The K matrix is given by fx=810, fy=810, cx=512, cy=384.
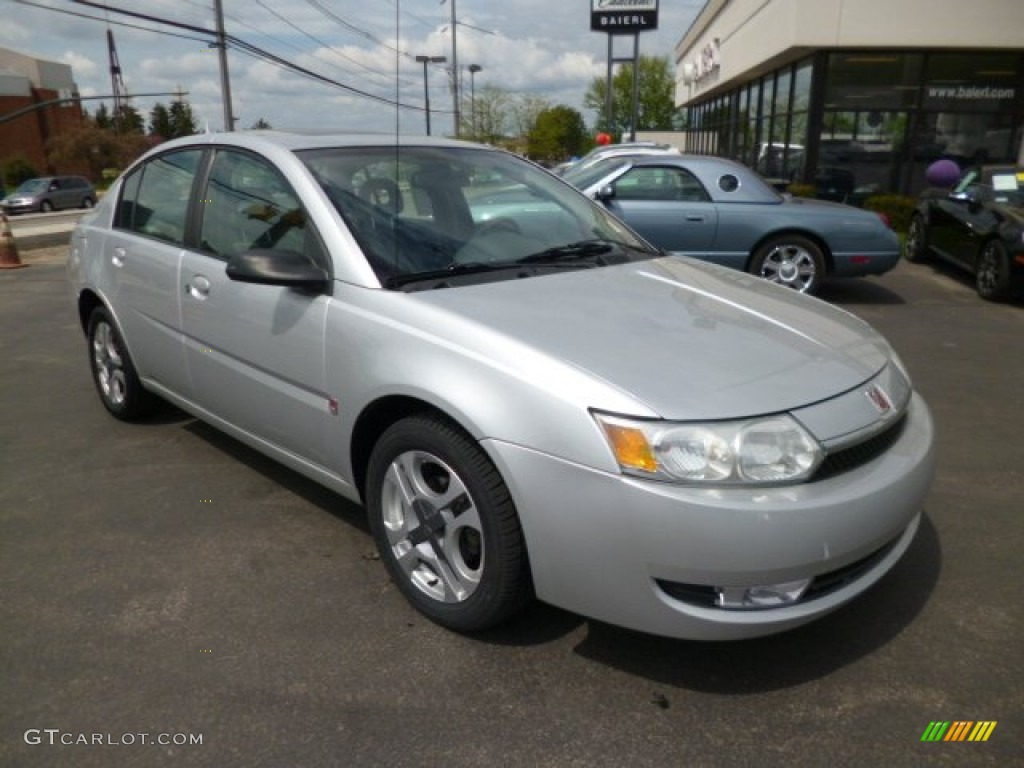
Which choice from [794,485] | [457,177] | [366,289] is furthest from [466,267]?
[794,485]

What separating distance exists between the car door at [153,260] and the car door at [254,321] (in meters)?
0.17

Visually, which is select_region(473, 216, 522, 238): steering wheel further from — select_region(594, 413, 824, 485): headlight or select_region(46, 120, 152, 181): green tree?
select_region(46, 120, 152, 181): green tree

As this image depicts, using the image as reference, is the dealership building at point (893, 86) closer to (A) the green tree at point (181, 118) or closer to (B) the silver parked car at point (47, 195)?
(B) the silver parked car at point (47, 195)

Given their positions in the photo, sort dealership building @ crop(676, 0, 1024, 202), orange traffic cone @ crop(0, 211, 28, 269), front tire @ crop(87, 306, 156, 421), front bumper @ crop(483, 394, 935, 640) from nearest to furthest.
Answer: front bumper @ crop(483, 394, 935, 640)
front tire @ crop(87, 306, 156, 421)
orange traffic cone @ crop(0, 211, 28, 269)
dealership building @ crop(676, 0, 1024, 202)

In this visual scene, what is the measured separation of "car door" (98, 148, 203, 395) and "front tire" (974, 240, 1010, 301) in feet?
25.7

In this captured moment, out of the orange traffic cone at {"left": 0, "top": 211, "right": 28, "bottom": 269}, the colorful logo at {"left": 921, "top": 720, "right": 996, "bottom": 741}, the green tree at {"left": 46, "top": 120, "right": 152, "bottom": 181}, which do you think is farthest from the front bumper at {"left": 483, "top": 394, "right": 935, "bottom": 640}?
the green tree at {"left": 46, "top": 120, "right": 152, "bottom": 181}

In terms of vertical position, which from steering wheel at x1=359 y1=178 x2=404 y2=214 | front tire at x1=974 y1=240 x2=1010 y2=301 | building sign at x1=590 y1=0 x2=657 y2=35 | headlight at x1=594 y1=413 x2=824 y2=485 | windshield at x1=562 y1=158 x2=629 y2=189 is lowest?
front tire at x1=974 y1=240 x2=1010 y2=301

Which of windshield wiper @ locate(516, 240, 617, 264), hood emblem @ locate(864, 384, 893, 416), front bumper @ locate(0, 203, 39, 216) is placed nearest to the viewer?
hood emblem @ locate(864, 384, 893, 416)

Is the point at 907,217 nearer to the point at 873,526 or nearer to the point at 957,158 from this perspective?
the point at 957,158

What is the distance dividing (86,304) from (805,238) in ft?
21.9

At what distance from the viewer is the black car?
822 centimetres

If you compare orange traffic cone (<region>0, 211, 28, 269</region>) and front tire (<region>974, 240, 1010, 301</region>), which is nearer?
front tire (<region>974, 240, 1010, 301</region>)

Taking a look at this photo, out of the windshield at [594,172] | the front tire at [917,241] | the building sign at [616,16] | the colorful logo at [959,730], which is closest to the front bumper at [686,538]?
the colorful logo at [959,730]

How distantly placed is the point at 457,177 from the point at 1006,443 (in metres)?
3.35
